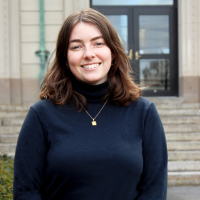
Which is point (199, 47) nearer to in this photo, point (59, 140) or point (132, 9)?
point (132, 9)

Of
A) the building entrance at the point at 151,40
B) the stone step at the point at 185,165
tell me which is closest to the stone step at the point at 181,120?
the stone step at the point at 185,165

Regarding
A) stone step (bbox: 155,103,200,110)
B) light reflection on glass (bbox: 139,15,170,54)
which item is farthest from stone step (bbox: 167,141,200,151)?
light reflection on glass (bbox: 139,15,170,54)

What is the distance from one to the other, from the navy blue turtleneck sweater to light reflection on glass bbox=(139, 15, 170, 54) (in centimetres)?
592

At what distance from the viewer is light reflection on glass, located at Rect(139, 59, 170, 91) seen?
7.18 m

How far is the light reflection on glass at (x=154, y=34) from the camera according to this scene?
713cm

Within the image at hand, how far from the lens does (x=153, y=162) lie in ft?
4.88

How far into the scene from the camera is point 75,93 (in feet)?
5.24

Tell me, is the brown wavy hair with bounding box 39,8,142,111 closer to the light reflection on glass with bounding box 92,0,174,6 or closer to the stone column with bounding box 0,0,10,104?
the stone column with bounding box 0,0,10,104

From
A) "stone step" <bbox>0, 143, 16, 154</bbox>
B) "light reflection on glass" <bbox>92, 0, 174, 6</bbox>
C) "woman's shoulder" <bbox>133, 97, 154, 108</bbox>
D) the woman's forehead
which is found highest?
"light reflection on glass" <bbox>92, 0, 174, 6</bbox>

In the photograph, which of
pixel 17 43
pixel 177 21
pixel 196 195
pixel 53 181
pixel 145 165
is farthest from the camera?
pixel 177 21

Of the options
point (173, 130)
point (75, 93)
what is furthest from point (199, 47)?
point (75, 93)

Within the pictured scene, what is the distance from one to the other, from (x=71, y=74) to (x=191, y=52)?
5404 millimetres

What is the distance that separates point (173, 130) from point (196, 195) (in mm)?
1595

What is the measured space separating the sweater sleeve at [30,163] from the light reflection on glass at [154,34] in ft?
20.0
